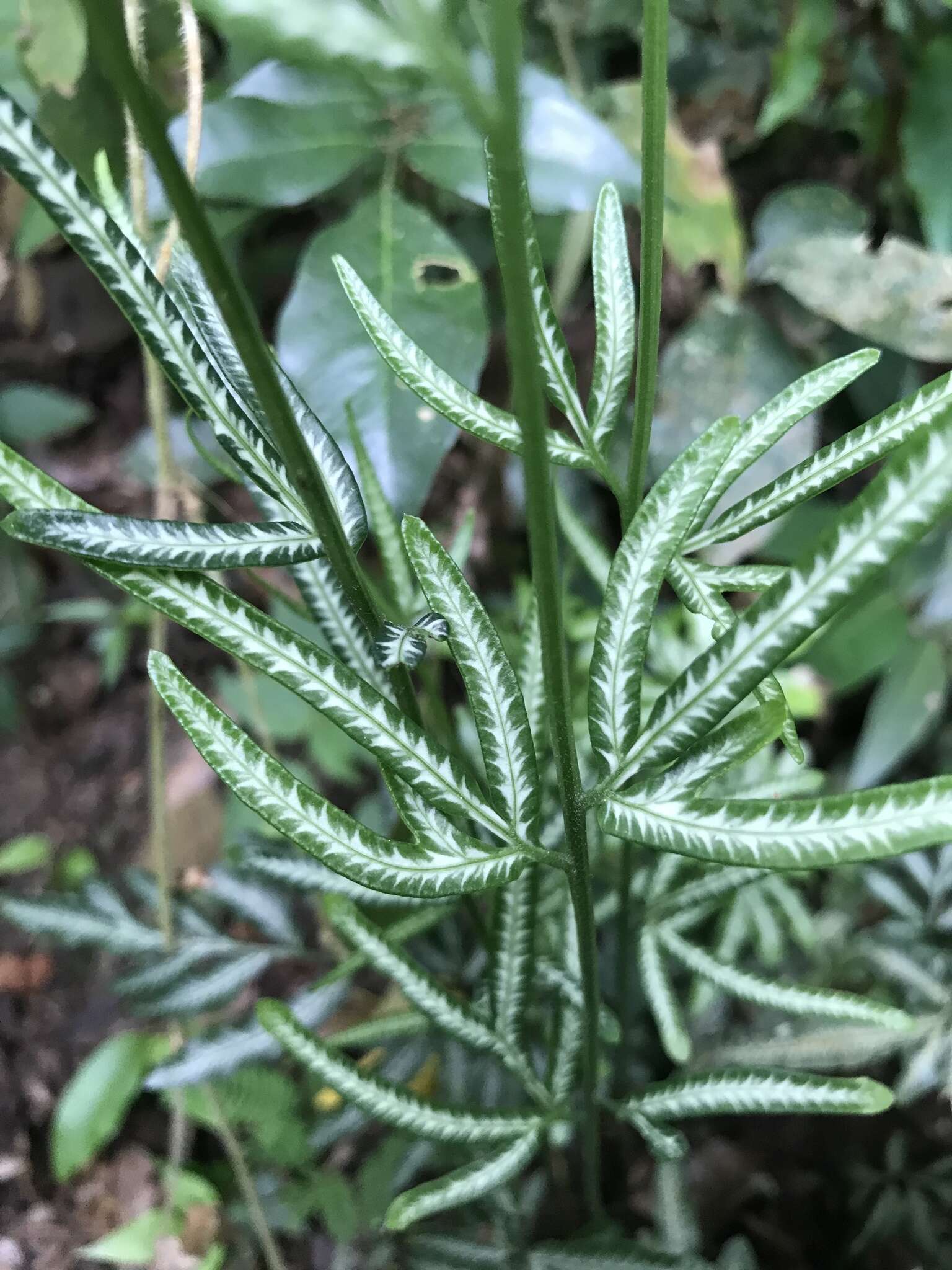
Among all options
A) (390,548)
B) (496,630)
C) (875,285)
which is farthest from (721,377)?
(496,630)

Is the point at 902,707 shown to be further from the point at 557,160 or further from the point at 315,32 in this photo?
the point at 315,32

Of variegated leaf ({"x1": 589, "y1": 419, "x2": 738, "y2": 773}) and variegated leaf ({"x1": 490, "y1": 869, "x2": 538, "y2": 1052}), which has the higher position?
variegated leaf ({"x1": 589, "y1": 419, "x2": 738, "y2": 773})

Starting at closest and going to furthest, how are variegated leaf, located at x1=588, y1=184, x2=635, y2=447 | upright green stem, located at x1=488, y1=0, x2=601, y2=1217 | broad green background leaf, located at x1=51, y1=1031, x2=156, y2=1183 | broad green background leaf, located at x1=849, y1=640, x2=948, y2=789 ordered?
upright green stem, located at x1=488, y1=0, x2=601, y2=1217
variegated leaf, located at x1=588, y1=184, x2=635, y2=447
broad green background leaf, located at x1=51, y1=1031, x2=156, y2=1183
broad green background leaf, located at x1=849, y1=640, x2=948, y2=789

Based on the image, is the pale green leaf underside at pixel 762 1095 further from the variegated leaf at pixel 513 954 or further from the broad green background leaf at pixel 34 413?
the broad green background leaf at pixel 34 413

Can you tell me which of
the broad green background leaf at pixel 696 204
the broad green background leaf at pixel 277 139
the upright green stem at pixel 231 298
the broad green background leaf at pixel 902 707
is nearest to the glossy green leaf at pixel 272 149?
the broad green background leaf at pixel 277 139

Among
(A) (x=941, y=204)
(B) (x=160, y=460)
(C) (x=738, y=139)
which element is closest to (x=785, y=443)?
(A) (x=941, y=204)

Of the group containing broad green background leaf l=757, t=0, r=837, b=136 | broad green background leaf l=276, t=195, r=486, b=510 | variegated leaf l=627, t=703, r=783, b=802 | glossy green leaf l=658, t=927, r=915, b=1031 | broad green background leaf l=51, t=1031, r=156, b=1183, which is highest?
broad green background leaf l=757, t=0, r=837, b=136

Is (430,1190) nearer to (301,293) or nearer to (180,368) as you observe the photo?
(180,368)

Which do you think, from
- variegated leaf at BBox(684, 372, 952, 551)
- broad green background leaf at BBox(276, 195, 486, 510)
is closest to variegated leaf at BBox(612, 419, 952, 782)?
variegated leaf at BBox(684, 372, 952, 551)

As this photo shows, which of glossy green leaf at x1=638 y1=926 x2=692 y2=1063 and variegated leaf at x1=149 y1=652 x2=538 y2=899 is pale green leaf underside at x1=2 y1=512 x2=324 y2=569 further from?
glossy green leaf at x1=638 y1=926 x2=692 y2=1063
